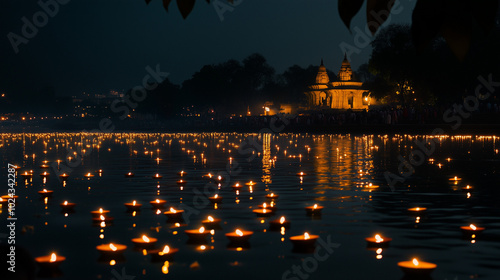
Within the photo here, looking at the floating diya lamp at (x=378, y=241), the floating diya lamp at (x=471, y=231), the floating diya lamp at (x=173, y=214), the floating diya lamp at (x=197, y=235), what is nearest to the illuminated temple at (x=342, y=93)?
the floating diya lamp at (x=173, y=214)

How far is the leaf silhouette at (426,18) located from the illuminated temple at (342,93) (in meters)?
132

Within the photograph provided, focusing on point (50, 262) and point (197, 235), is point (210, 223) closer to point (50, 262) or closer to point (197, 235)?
point (197, 235)

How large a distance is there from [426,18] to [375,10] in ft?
0.73

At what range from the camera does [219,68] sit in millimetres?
140250

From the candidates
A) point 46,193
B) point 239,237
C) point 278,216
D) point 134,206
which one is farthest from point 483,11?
point 46,193

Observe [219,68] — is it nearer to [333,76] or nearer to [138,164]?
[333,76]

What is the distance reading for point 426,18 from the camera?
5.75 feet

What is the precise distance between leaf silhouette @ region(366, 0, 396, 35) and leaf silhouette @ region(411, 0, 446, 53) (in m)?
0.12

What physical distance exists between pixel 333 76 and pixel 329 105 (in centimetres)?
4516

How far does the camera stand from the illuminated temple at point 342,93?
13500 centimetres

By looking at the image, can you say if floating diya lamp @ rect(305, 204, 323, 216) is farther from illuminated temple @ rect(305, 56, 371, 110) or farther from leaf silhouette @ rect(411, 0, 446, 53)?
illuminated temple @ rect(305, 56, 371, 110)

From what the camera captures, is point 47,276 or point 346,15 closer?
point 346,15

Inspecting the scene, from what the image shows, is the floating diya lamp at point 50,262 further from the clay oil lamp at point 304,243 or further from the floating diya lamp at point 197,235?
the clay oil lamp at point 304,243

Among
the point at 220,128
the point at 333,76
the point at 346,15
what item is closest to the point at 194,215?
the point at 346,15
